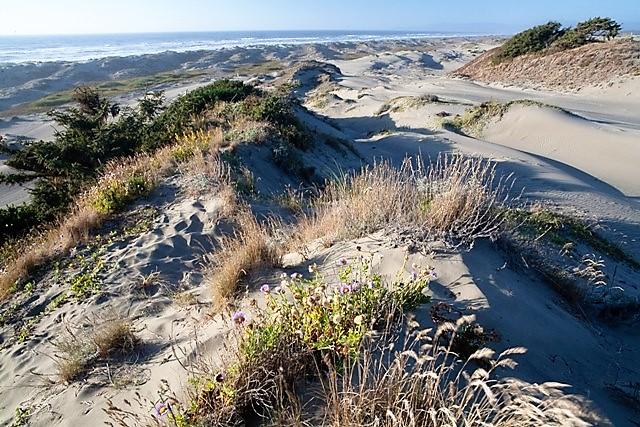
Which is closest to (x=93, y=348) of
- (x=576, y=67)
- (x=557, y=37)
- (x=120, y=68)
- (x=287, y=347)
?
(x=287, y=347)

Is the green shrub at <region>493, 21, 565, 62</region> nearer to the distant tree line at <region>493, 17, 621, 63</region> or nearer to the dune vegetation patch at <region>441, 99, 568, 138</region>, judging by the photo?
the distant tree line at <region>493, 17, 621, 63</region>

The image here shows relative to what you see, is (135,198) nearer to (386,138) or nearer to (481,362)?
(481,362)

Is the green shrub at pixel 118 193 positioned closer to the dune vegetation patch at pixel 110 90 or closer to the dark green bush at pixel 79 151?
the dark green bush at pixel 79 151

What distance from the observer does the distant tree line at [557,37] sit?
119 ft

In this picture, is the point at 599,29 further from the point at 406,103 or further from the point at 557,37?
the point at 406,103

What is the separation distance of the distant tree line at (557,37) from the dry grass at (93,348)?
138 ft

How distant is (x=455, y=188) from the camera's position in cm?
475

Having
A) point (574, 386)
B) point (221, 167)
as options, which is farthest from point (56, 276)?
point (574, 386)

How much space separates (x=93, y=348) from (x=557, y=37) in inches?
1788

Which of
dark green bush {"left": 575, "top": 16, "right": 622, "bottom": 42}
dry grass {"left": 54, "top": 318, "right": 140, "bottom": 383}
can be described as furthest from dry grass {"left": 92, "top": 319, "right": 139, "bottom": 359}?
dark green bush {"left": 575, "top": 16, "right": 622, "bottom": 42}

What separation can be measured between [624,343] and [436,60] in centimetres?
8483

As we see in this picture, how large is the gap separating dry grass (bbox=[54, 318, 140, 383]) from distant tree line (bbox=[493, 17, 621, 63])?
138 feet

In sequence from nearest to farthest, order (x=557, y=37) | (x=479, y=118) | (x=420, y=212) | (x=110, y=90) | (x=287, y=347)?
(x=287, y=347) → (x=420, y=212) → (x=479, y=118) → (x=557, y=37) → (x=110, y=90)

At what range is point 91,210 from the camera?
7602mm
